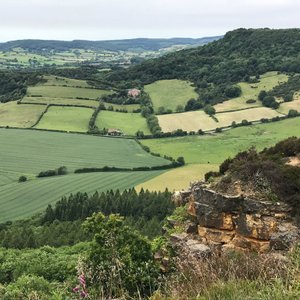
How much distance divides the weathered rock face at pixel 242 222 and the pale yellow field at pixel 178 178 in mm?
55655

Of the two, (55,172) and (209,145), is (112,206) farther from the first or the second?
(209,145)

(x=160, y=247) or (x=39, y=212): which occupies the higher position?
(x=160, y=247)

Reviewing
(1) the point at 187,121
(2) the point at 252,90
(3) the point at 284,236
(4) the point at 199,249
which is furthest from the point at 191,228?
(2) the point at 252,90

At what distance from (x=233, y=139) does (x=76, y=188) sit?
43.0 m

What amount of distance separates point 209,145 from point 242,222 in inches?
3424

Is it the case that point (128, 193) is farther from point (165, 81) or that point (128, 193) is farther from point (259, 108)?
point (165, 81)

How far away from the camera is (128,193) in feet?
242

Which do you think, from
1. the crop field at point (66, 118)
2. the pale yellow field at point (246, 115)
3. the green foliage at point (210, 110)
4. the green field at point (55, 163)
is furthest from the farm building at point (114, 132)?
the green foliage at point (210, 110)

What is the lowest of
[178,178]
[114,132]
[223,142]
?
[178,178]

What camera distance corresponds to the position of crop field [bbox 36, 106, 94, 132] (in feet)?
412

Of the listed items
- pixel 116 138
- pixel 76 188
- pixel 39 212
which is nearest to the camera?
pixel 39 212

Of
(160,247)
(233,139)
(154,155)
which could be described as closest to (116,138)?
(154,155)

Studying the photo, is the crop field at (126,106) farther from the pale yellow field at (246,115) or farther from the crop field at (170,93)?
the pale yellow field at (246,115)

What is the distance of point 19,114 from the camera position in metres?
136
